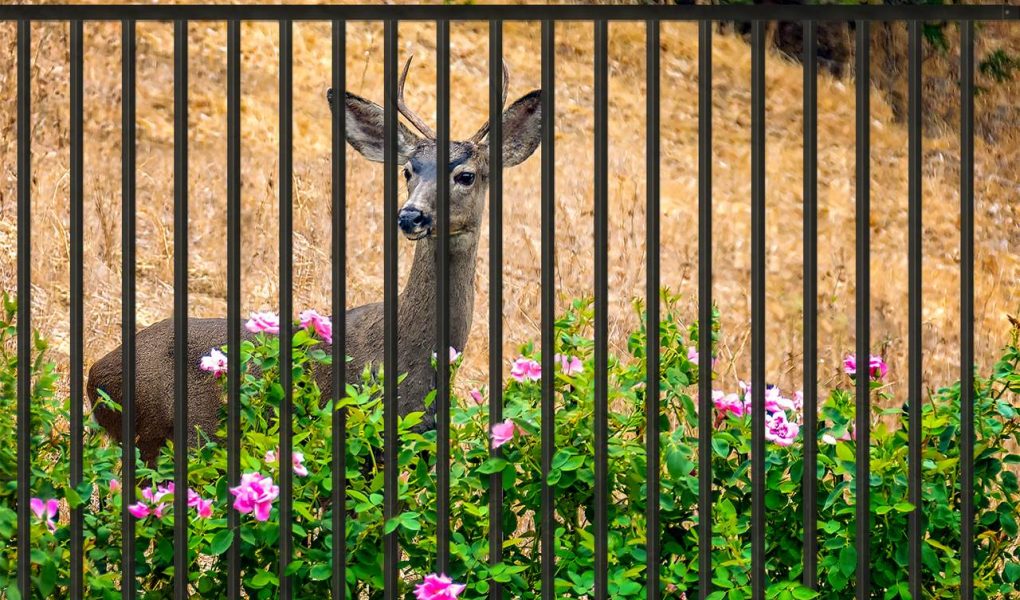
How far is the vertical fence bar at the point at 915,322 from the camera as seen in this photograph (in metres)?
2.95

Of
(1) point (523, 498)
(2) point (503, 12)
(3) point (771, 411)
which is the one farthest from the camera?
(3) point (771, 411)

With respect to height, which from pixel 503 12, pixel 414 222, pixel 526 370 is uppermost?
pixel 503 12

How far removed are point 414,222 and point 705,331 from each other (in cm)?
133

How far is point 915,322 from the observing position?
2.94 m

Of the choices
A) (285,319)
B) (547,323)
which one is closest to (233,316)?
(285,319)

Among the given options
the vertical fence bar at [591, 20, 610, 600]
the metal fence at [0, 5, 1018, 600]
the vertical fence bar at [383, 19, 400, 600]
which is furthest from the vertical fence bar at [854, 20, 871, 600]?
the vertical fence bar at [383, 19, 400, 600]

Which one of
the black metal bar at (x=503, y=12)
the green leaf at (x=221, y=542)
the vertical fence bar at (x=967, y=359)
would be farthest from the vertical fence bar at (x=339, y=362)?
the vertical fence bar at (x=967, y=359)

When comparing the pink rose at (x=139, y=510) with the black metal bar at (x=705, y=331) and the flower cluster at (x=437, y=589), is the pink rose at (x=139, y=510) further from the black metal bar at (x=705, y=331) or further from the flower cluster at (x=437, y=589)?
the black metal bar at (x=705, y=331)

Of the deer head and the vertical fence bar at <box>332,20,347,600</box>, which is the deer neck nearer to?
the deer head

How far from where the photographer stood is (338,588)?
2930 millimetres

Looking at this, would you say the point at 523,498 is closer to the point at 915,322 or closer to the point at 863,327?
the point at 863,327

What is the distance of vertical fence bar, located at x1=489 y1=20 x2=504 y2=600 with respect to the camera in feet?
9.40

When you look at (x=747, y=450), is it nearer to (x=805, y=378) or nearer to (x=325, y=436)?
(x=805, y=378)

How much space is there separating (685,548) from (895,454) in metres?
0.55
